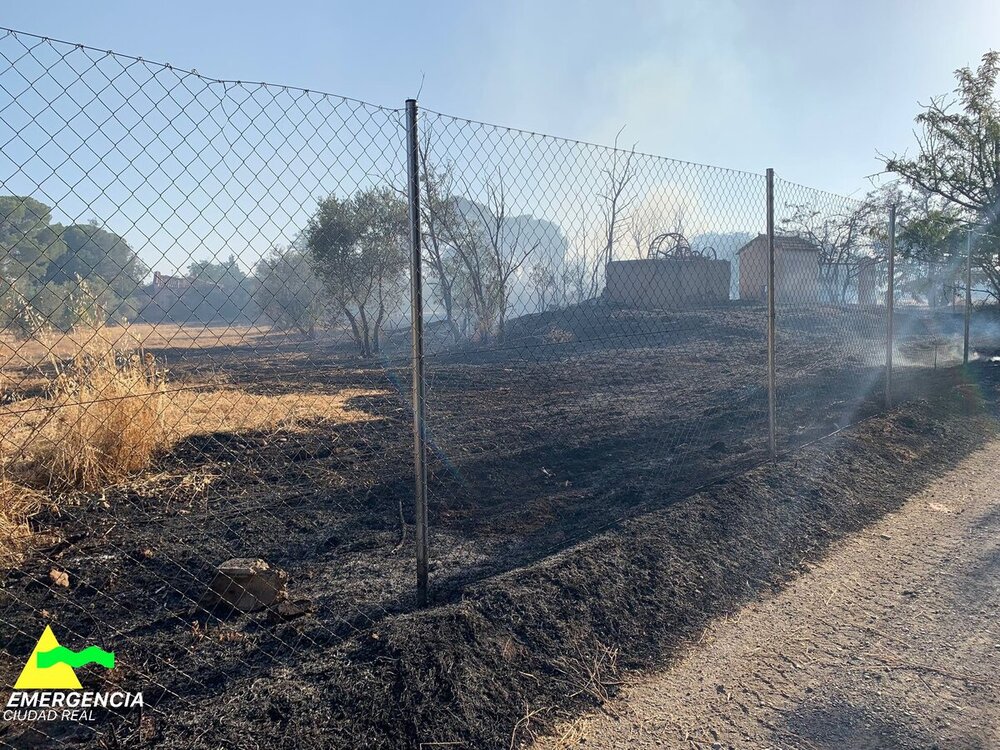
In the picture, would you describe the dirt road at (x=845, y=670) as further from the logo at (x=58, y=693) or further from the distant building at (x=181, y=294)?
the distant building at (x=181, y=294)

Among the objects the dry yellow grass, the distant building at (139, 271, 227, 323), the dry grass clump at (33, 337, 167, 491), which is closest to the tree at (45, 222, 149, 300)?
the distant building at (139, 271, 227, 323)

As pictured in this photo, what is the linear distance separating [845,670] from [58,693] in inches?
119

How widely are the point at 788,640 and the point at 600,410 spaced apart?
19.6ft

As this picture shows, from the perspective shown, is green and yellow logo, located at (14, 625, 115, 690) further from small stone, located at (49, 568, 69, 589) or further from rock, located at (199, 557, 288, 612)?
small stone, located at (49, 568, 69, 589)

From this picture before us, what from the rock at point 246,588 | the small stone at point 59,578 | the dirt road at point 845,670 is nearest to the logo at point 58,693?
the rock at point 246,588

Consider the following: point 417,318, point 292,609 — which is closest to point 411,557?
point 292,609

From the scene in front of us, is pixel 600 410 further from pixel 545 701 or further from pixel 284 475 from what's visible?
pixel 545 701

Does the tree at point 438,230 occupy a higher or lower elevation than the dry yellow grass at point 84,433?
higher

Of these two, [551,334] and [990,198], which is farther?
[551,334]

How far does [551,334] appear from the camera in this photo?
18328 mm

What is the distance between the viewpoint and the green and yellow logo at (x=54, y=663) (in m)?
2.53

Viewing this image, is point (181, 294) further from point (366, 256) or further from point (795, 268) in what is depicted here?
point (795, 268)

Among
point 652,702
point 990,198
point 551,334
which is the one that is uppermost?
point 990,198

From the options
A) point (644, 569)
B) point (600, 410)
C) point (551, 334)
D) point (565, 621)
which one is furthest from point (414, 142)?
point (551, 334)
